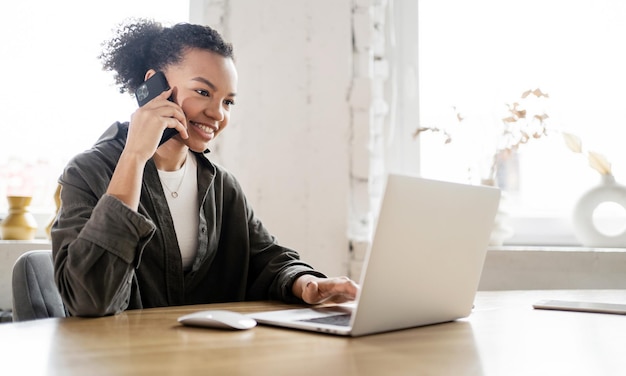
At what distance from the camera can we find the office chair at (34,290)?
4.16 feet

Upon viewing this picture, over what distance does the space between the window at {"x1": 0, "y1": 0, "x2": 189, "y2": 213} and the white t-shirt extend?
1.15 meters

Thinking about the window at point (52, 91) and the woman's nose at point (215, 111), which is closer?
the woman's nose at point (215, 111)

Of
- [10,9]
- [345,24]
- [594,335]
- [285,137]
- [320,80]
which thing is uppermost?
[10,9]

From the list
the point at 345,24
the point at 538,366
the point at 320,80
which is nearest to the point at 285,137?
the point at 320,80

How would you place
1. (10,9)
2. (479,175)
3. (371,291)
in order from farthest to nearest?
(10,9)
(479,175)
(371,291)

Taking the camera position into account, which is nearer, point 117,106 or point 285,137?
point 285,137

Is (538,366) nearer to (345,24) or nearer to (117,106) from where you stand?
(345,24)

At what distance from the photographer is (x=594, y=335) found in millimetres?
949

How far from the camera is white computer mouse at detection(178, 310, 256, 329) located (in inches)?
36.9

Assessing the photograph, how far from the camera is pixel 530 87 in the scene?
2.57 metres

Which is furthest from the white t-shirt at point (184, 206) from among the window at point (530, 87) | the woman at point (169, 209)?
the window at point (530, 87)

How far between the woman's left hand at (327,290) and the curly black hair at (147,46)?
2.09ft

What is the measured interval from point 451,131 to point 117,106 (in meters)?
1.32

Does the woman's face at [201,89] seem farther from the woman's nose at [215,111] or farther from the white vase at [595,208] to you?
the white vase at [595,208]
